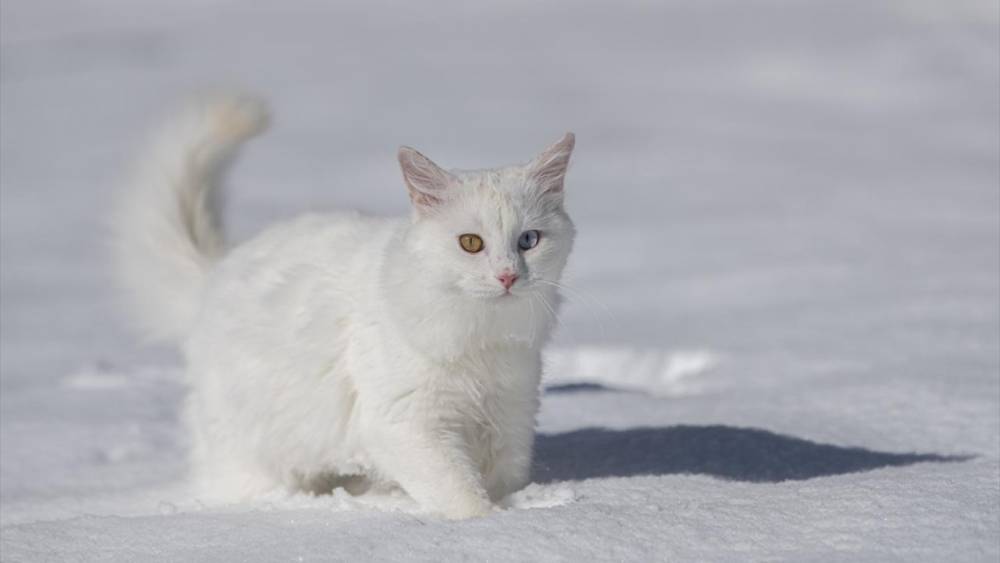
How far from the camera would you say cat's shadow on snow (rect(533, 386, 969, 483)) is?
302 cm

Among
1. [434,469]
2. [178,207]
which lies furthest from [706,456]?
[178,207]

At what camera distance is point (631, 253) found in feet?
21.0

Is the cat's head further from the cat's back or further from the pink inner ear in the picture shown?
the cat's back

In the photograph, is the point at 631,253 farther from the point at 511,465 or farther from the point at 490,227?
the point at 490,227

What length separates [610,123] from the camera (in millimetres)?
9688

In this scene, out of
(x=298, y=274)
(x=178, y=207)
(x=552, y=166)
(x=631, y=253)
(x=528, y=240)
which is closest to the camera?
(x=528, y=240)

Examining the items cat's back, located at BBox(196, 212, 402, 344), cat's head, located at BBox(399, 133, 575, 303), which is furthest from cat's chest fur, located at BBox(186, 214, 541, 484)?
cat's head, located at BBox(399, 133, 575, 303)

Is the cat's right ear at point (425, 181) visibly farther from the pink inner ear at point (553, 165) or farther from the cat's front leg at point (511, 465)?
the cat's front leg at point (511, 465)

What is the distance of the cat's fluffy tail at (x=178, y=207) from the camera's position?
138 inches

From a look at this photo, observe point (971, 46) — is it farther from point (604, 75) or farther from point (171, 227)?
point (171, 227)

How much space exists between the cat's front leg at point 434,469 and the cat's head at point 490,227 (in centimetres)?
34

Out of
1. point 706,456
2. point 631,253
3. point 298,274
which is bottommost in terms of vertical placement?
point 706,456

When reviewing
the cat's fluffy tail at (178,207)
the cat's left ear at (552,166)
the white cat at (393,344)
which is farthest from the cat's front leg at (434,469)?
the cat's fluffy tail at (178,207)

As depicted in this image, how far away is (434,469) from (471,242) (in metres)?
0.51
